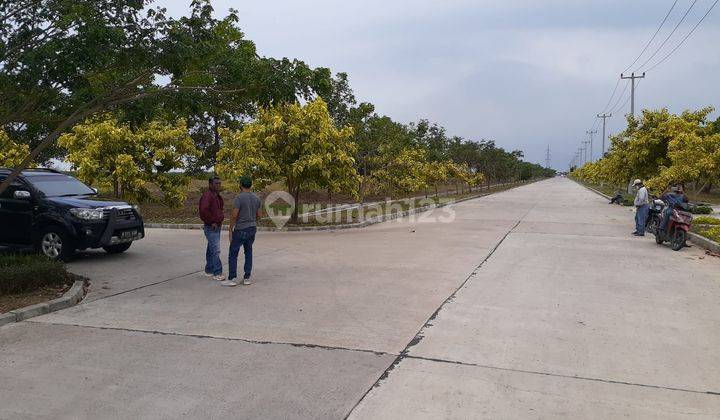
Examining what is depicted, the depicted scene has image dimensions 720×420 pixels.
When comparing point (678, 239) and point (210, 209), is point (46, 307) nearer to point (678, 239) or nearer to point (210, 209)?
point (210, 209)

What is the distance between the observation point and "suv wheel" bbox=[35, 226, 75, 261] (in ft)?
30.8

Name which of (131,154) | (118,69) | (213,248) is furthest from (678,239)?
(131,154)

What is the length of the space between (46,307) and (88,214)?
11.6ft

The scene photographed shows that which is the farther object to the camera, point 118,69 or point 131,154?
point 131,154

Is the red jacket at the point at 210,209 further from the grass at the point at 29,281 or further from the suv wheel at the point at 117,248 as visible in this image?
the suv wheel at the point at 117,248

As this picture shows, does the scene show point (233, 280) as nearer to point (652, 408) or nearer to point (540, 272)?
point (540, 272)

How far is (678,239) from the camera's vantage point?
1195 cm

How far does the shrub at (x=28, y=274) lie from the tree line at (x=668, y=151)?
19148 millimetres

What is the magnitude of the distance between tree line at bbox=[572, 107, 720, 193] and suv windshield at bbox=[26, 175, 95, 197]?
18689 millimetres

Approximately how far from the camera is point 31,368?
454 centimetres

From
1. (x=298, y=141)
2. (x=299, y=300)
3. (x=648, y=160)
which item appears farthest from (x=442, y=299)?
(x=648, y=160)

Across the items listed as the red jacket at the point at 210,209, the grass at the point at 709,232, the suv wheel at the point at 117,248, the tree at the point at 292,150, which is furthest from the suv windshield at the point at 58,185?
the grass at the point at 709,232

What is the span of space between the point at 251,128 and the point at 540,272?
9663 millimetres

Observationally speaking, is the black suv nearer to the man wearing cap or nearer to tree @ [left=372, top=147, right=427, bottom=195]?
the man wearing cap
